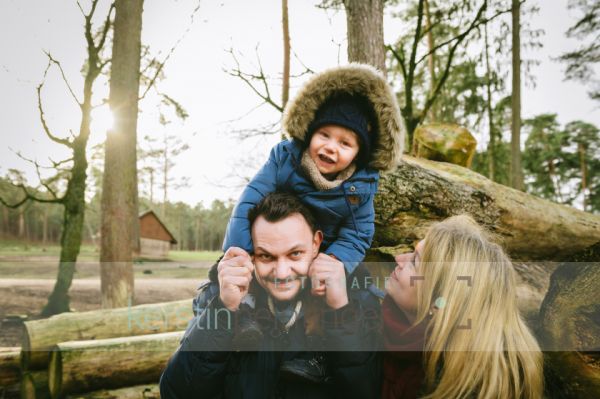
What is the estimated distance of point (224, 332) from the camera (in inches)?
52.7

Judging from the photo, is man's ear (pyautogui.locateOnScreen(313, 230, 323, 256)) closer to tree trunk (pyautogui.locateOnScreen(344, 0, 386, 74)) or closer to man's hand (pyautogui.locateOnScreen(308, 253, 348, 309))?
man's hand (pyautogui.locateOnScreen(308, 253, 348, 309))

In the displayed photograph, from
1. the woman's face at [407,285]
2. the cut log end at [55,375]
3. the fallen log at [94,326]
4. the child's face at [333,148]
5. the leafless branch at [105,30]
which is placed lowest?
the cut log end at [55,375]

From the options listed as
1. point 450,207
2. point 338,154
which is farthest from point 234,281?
point 450,207

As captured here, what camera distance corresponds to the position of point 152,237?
21.2m

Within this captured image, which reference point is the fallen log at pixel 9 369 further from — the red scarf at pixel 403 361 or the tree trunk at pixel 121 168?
the red scarf at pixel 403 361

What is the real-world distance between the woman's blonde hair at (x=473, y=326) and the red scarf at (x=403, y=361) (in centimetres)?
4

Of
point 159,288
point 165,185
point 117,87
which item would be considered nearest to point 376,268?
point 117,87

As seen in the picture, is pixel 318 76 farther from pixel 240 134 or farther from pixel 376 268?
pixel 240 134

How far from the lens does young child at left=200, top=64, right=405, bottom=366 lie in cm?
178

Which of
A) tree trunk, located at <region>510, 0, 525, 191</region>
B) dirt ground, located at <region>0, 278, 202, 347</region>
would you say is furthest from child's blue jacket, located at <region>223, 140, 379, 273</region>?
tree trunk, located at <region>510, 0, 525, 191</region>

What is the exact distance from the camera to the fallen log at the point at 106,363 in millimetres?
2742

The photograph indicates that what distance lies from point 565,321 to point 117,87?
17.8 feet

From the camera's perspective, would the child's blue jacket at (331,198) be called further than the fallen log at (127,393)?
No

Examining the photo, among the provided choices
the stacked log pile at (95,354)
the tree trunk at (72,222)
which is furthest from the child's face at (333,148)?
the tree trunk at (72,222)
